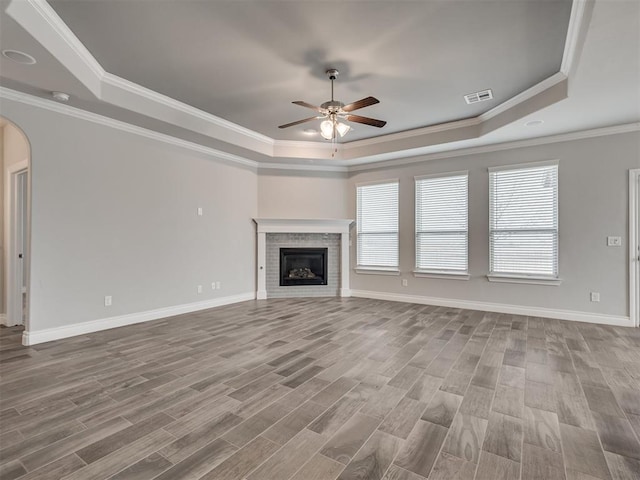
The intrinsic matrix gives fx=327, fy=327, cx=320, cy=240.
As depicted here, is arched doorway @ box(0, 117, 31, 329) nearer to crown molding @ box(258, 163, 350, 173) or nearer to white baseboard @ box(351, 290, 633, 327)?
crown molding @ box(258, 163, 350, 173)

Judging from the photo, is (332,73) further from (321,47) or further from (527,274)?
(527,274)

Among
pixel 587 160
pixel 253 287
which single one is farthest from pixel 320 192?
pixel 587 160

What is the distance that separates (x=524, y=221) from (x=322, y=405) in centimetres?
453

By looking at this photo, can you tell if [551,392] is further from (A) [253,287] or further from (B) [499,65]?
(A) [253,287]

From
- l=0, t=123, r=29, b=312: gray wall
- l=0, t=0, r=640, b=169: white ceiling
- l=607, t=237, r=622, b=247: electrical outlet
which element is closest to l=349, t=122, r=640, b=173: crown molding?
l=0, t=0, r=640, b=169: white ceiling

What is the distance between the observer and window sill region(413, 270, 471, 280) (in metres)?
5.68

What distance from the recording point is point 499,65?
3525 mm

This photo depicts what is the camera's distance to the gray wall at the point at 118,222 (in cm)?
377

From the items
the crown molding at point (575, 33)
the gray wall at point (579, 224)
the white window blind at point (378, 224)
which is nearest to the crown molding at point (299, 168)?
the white window blind at point (378, 224)

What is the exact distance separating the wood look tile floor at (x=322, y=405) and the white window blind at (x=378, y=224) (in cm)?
259

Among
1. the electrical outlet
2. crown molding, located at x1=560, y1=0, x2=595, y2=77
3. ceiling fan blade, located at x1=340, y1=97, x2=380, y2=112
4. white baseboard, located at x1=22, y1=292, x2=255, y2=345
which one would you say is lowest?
white baseboard, located at x1=22, y1=292, x2=255, y2=345

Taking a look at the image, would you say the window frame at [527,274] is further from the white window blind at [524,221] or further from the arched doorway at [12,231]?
the arched doorway at [12,231]

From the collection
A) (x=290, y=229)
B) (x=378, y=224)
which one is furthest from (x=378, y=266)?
(x=290, y=229)

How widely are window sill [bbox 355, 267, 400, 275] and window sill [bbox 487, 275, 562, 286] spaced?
1668 millimetres
